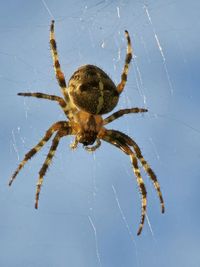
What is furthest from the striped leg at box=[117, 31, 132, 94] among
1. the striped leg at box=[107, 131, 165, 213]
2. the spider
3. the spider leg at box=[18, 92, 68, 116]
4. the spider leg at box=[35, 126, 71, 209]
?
the spider leg at box=[35, 126, 71, 209]

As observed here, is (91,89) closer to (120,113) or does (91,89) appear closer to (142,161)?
(120,113)

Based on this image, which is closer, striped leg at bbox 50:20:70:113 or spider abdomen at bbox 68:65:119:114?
spider abdomen at bbox 68:65:119:114

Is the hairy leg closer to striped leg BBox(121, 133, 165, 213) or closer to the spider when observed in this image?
the spider

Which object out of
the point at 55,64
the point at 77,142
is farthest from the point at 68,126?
the point at 55,64

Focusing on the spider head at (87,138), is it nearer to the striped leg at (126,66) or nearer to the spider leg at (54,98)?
the spider leg at (54,98)

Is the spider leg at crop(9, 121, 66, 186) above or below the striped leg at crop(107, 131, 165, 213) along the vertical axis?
above

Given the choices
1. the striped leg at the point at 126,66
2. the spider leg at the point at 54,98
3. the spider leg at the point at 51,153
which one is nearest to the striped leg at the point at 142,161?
the striped leg at the point at 126,66

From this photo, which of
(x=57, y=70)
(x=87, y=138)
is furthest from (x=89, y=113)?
(x=57, y=70)
